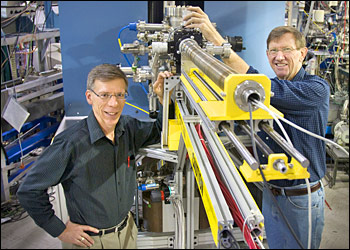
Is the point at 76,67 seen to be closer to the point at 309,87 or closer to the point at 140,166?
the point at 140,166

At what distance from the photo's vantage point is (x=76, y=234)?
1484 mm

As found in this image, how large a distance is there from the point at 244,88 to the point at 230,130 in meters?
0.13

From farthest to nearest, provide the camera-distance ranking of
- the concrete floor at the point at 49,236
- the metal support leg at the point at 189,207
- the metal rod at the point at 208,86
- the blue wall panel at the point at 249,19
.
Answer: the concrete floor at the point at 49,236 < the blue wall panel at the point at 249,19 < the metal support leg at the point at 189,207 < the metal rod at the point at 208,86

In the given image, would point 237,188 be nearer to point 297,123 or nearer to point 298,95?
point 298,95

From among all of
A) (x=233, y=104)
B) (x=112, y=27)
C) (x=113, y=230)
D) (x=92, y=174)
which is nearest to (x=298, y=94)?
(x=233, y=104)

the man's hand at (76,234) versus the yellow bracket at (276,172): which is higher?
the yellow bracket at (276,172)

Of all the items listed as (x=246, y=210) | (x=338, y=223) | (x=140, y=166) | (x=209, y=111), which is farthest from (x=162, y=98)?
(x=338, y=223)

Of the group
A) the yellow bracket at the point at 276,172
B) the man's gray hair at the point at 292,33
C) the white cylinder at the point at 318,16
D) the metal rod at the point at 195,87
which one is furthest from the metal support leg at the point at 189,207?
the white cylinder at the point at 318,16

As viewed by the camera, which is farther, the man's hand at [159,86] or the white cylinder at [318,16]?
the white cylinder at [318,16]

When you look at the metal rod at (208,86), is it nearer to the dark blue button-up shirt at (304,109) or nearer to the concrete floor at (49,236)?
the dark blue button-up shirt at (304,109)

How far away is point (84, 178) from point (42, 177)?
0.56 feet

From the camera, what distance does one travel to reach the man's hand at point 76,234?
148cm

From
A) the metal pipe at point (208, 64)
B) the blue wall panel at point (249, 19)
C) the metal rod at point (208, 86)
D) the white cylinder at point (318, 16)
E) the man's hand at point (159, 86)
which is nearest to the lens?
the metal pipe at point (208, 64)

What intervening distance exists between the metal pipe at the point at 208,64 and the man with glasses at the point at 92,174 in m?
0.23
